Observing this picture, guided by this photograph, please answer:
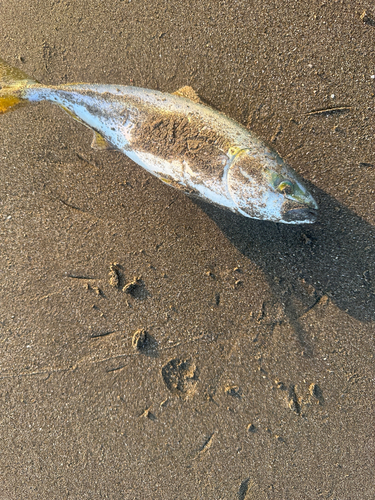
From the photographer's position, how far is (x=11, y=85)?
98.9 inches

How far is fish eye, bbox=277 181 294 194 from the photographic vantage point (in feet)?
6.61

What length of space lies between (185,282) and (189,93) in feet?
5.86

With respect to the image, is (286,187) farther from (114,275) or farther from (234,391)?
(234,391)

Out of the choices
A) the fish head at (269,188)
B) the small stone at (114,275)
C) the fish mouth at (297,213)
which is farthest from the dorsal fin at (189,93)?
the small stone at (114,275)

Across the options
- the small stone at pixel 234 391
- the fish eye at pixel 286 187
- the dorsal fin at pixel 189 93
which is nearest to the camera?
the fish eye at pixel 286 187

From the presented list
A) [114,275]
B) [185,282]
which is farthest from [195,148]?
[114,275]

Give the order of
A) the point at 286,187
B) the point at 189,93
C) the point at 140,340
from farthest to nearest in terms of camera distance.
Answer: the point at 140,340 → the point at 189,93 → the point at 286,187

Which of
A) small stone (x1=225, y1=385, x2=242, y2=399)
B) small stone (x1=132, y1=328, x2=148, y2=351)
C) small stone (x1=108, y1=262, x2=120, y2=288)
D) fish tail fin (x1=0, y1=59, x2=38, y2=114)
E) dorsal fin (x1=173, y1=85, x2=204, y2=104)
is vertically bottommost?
small stone (x1=132, y1=328, x2=148, y2=351)

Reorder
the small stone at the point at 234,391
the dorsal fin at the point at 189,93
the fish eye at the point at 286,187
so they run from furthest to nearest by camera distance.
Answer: the small stone at the point at 234,391
the dorsal fin at the point at 189,93
the fish eye at the point at 286,187

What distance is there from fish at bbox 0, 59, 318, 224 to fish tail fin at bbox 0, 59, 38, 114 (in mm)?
143

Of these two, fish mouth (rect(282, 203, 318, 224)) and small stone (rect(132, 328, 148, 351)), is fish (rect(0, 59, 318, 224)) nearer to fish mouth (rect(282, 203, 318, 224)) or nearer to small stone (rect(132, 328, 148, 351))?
fish mouth (rect(282, 203, 318, 224))

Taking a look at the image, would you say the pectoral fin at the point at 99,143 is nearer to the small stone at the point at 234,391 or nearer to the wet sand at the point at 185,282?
the wet sand at the point at 185,282

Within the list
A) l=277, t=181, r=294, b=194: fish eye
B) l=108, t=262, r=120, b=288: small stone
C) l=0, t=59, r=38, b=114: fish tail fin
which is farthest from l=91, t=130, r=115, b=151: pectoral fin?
l=277, t=181, r=294, b=194: fish eye

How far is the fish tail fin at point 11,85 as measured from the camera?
2.45 m
